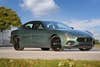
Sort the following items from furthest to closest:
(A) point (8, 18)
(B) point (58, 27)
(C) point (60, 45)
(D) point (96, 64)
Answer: (A) point (8, 18) < (B) point (58, 27) < (C) point (60, 45) < (D) point (96, 64)

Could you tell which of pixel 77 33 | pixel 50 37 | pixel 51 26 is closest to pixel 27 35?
pixel 51 26

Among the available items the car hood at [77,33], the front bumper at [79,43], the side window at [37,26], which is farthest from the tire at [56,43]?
the side window at [37,26]

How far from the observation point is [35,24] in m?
18.3

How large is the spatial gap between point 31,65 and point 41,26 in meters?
8.27

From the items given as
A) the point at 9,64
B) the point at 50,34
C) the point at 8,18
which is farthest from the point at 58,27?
the point at 8,18

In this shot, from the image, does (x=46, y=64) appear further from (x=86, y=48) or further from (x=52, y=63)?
(x=86, y=48)

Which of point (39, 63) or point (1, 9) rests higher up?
point (1, 9)

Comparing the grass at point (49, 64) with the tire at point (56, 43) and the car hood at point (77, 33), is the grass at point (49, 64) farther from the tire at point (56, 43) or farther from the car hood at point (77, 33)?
the car hood at point (77, 33)

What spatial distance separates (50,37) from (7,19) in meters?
49.0

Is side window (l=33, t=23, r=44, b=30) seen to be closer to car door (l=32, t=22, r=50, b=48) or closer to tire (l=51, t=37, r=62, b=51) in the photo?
car door (l=32, t=22, r=50, b=48)

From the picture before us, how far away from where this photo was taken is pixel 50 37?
17.2 metres

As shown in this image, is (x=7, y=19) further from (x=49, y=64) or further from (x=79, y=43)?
(x=49, y=64)

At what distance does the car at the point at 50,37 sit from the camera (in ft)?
54.4

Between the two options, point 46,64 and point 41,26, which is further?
point 41,26
